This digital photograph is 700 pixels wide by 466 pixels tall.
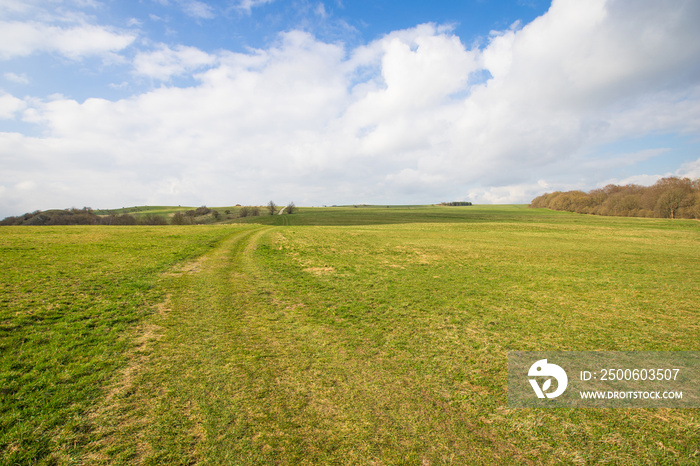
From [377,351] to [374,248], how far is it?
2177 centimetres

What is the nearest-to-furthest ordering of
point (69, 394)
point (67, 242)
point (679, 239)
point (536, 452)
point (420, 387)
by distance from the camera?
point (536, 452) → point (69, 394) → point (420, 387) → point (67, 242) → point (679, 239)

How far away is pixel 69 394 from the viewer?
6.38 meters

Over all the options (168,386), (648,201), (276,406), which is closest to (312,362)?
(276,406)

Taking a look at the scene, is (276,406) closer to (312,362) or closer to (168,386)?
(312,362)

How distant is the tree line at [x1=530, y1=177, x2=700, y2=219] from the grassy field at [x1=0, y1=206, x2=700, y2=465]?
96433mm

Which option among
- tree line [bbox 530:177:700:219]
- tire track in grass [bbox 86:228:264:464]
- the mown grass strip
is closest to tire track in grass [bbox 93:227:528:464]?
tire track in grass [bbox 86:228:264:464]

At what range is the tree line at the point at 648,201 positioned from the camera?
265 feet

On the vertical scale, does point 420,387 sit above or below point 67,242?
below

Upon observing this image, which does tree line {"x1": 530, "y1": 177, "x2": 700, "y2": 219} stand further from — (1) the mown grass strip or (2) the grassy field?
(1) the mown grass strip

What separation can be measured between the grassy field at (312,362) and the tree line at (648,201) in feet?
316

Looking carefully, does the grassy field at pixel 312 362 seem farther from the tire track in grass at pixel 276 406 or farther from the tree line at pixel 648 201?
the tree line at pixel 648 201

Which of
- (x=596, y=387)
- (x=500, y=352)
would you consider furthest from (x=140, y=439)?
(x=596, y=387)

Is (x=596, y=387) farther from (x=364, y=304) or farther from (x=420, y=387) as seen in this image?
(x=364, y=304)

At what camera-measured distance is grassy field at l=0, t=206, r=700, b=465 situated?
5117 mm
